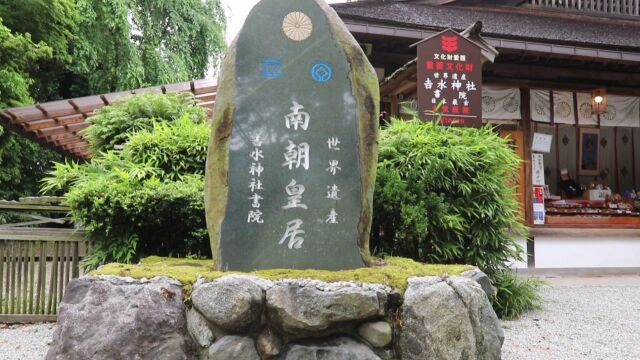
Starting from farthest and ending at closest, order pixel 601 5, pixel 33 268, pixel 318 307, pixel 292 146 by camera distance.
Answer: pixel 601 5 < pixel 33 268 < pixel 292 146 < pixel 318 307

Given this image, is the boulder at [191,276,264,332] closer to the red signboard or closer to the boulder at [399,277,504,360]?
the boulder at [399,277,504,360]

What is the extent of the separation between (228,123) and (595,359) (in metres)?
3.57

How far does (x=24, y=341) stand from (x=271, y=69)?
3.48m

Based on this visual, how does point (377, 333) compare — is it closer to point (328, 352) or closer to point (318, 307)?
point (328, 352)

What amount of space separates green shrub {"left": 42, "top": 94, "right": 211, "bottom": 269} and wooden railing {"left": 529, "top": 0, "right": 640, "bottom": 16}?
8133 millimetres

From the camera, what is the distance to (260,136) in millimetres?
3939

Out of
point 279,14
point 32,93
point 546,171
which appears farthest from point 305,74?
point 32,93

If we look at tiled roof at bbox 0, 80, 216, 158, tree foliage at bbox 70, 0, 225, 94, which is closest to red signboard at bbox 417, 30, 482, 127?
tiled roof at bbox 0, 80, 216, 158

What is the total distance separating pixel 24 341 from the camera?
495cm

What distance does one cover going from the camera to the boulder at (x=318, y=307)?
3193 millimetres

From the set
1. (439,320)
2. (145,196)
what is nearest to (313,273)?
(439,320)

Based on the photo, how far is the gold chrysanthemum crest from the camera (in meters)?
4.02

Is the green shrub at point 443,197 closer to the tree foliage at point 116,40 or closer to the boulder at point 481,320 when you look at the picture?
the boulder at point 481,320

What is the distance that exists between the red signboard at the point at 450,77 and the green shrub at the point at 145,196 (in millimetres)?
2699
